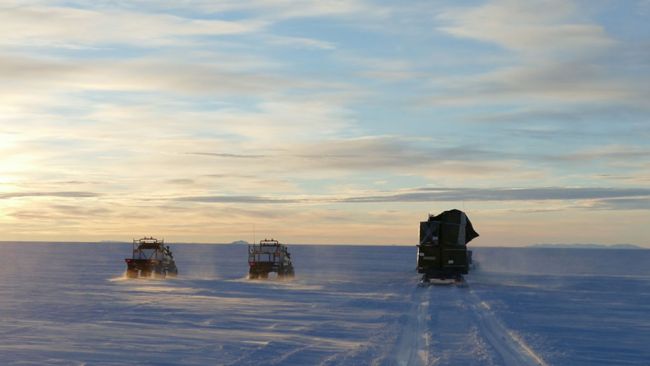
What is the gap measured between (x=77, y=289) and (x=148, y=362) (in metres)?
32.3

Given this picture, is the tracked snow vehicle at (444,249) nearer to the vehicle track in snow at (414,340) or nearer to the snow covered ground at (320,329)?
the snow covered ground at (320,329)

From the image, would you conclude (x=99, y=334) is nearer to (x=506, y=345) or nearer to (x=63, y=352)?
(x=63, y=352)

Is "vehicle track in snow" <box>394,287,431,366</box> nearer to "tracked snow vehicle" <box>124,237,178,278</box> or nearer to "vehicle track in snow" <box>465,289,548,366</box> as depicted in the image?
"vehicle track in snow" <box>465,289,548,366</box>

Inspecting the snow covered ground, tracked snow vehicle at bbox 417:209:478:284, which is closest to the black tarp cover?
tracked snow vehicle at bbox 417:209:478:284

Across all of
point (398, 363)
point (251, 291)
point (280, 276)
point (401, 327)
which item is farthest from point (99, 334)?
point (280, 276)

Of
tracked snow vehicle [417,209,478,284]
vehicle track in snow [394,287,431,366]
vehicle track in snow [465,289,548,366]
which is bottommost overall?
vehicle track in snow [465,289,548,366]

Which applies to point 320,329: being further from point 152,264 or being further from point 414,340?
point 152,264

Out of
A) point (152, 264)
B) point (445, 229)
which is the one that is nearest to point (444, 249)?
point (445, 229)

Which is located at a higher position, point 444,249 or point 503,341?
point 444,249

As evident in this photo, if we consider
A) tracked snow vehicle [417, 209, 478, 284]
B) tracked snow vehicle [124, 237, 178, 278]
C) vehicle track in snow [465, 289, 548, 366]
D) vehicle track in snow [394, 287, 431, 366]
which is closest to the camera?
vehicle track in snow [394, 287, 431, 366]

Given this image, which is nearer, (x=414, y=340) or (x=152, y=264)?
(x=414, y=340)

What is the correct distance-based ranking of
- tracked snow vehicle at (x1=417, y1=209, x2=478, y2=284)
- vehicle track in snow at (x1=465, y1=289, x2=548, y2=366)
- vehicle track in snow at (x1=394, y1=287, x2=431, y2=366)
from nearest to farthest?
vehicle track in snow at (x1=394, y1=287, x2=431, y2=366), vehicle track in snow at (x1=465, y1=289, x2=548, y2=366), tracked snow vehicle at (x1=417, y1=209, x2=478, y2=284)

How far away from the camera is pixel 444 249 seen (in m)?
52.9

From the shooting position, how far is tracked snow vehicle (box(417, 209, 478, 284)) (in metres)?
52.8
